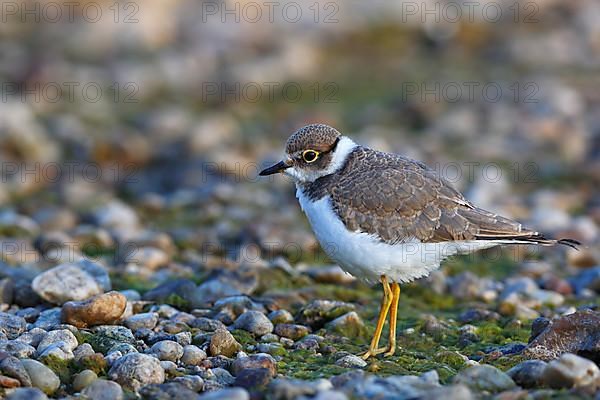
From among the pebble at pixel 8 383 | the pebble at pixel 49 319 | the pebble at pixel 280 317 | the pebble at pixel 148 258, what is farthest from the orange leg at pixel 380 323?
the pebble at pixel 148 258

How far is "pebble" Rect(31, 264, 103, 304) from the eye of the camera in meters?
7.15

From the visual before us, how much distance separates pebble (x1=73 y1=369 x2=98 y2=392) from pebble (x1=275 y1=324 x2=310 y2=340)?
5.50ft

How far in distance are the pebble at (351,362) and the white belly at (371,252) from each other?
70 centimetres

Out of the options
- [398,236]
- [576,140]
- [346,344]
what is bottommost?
[346,344]

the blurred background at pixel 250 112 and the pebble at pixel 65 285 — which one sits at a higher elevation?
the blurred background at pixel 250 112

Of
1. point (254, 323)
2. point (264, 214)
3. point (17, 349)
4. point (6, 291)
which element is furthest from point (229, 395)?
point (264, 214)

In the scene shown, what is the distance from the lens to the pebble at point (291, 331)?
6.88 m

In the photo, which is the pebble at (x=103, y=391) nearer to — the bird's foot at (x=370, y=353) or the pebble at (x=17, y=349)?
the pebble at (x=17, y=349)

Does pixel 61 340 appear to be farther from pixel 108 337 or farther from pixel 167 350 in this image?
pixel 167 350

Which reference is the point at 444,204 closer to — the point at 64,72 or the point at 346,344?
the point at 346,344

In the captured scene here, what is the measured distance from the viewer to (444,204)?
7.03m

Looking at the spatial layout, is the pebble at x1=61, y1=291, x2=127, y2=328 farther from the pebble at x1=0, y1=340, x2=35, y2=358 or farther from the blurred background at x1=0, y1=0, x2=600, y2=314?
the blurred background at x1=0, y1=0, x2=600, y2=314

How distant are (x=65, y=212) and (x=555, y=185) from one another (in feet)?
20.5

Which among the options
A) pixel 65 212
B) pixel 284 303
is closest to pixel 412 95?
pixel 65 212
